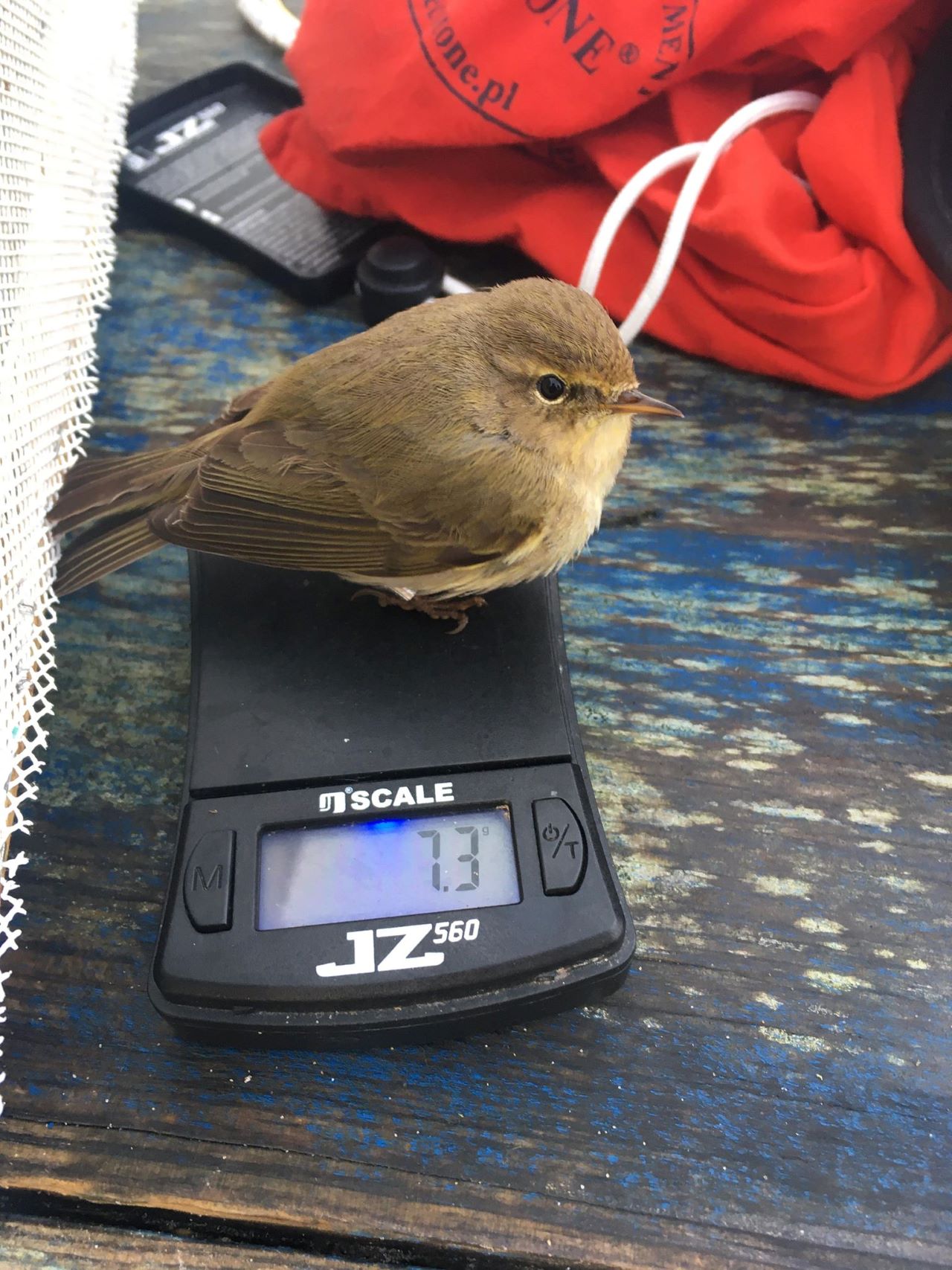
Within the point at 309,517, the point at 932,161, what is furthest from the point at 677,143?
the point at 309,517

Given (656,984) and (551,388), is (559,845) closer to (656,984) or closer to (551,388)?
(656,984)

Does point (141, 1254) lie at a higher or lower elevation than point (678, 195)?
lower

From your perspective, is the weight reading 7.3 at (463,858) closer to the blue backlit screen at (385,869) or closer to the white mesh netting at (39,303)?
the blue backlit screen at (385,869)

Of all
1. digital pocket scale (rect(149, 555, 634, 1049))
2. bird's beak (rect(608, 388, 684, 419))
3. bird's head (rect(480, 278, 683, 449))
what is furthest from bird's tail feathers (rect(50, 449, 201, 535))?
bird's beak (rect(608, 388, 684, 419))

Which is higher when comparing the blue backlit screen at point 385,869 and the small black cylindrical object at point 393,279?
the small black cylindrical object at point 393,279

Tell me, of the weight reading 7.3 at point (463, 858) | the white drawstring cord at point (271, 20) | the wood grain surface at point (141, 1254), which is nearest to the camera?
the wood grain surface at point (141, 1254)

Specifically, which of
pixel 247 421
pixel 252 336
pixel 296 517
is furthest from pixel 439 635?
pixel 252 336

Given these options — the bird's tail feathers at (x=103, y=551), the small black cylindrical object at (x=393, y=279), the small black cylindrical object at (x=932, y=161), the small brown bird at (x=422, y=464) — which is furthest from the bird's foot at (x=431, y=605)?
the small black cylindrical object at (x=932, y=161)

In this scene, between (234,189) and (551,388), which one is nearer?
(551,388)
